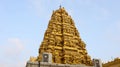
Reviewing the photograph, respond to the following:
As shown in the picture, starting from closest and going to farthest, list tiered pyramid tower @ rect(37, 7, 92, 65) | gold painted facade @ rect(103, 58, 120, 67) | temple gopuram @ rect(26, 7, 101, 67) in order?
gold painted facade @ rect(103, 58, 120, 67), temple gopuram @ rect(26, 7, 101, 67), tiered pyramid tower @ rect(37, 7, 92, 65)

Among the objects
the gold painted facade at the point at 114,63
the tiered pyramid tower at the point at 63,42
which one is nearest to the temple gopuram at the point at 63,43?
the tiered pyramid tower at the point at 63,42

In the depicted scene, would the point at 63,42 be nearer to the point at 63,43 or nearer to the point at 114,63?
the point at 63,43

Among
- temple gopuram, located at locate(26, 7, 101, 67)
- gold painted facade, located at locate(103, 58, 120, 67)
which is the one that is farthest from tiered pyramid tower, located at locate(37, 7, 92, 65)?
gold painted facade, located at locate(103, 58, 120, 67)

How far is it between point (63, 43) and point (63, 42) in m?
0.29

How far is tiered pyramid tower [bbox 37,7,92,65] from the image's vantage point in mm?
46312

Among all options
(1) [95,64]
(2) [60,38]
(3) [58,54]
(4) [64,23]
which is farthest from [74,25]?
(1) [95,64]

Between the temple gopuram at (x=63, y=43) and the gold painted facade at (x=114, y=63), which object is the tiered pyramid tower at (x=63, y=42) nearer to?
the temple gopuram at (x=63, y=43)

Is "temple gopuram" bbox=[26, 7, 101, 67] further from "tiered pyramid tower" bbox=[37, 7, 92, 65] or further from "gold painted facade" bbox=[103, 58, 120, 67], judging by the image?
"gold painted facade" bbox=[103, 58, 120, 67]

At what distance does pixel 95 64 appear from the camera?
15.1 meters

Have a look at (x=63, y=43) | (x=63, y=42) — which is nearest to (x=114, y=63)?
(x=63, y=43)

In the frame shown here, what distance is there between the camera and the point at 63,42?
49031mm

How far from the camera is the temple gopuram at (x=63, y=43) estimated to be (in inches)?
1805

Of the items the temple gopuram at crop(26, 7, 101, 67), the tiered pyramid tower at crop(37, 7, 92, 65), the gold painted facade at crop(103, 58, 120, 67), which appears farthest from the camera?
the tiered pyramid tower at crop(37, 7, 92, 65)

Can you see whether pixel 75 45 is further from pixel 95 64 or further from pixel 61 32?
pixel 95 64
